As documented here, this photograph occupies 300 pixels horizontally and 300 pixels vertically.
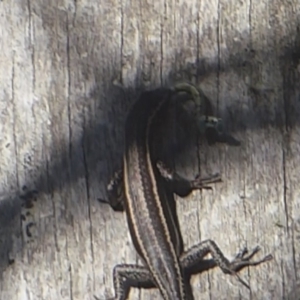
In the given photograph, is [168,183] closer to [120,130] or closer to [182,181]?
[182,181]

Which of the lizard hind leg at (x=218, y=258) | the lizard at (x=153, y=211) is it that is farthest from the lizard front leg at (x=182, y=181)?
the lizard hind leg at (x=218, y=258)

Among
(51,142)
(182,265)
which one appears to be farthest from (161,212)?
(51,142)

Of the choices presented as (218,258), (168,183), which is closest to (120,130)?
(168,183)

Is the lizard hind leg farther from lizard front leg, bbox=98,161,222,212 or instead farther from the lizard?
lizard front leg, bbox=98,161,222,212

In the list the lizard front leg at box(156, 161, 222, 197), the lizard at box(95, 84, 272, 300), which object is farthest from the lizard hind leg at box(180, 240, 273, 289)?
the lizard front leg at box(156, 161, 222, 197)

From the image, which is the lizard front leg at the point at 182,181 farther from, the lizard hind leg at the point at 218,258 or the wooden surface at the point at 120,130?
the lizard hind leg at the point at 218,258

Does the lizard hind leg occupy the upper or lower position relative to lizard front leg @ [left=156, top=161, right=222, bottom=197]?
lower
